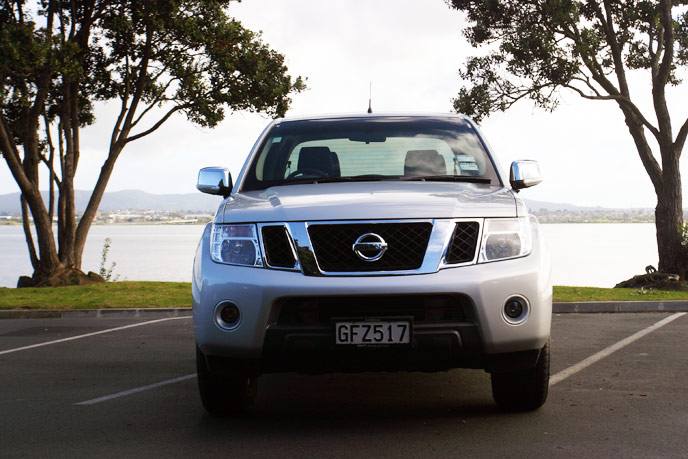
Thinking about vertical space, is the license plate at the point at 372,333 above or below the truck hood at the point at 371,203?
below

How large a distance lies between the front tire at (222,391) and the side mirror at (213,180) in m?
1.26

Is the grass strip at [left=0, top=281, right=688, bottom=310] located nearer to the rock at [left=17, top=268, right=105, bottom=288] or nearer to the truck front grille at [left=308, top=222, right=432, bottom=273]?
the rock at [left=17, top=268, right=105, bottom=288]

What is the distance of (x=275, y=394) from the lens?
6.75 meters

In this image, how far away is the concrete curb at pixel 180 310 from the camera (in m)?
13.6

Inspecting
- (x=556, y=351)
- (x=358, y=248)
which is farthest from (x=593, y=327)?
(x=358, y=248)

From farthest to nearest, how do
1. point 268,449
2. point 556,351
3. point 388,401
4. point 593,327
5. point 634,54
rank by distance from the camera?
point 634,54
point 593,327
point 556,351
point 388,401
point 268,449

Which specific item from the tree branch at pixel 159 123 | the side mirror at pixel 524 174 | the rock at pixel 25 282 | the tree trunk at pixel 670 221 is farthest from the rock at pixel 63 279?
the side mirror at pixel 524 174

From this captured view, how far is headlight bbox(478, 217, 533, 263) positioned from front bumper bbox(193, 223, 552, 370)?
0.18 feet

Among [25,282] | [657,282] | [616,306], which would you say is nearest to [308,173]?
[616,306]

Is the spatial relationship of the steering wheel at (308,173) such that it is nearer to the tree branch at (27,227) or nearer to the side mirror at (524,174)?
the side mirror at (524,174)

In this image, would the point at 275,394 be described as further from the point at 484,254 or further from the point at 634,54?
the point at 634,54

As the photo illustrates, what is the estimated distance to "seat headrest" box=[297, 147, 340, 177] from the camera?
6547 millimetres

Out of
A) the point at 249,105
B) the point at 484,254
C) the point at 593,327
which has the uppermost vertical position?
the point at 249,105

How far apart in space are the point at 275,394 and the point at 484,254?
2.18 m
